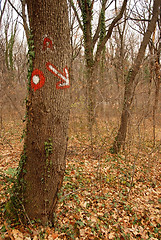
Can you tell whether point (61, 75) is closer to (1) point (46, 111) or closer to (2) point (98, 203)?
(1) point (46, 111)

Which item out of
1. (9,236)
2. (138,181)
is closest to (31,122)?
(9,236)

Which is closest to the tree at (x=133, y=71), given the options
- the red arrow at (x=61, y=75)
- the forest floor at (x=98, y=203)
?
the forest floor at (x=98, y=203)

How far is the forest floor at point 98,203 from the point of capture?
230cm

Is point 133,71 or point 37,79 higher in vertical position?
point 133,71

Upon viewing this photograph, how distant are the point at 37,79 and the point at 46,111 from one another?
0.43 metres

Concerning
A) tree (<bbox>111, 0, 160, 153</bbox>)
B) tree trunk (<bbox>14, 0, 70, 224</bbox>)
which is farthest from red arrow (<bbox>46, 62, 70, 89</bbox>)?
tree (<bbox>111, 0, 160, 153</bbox>)

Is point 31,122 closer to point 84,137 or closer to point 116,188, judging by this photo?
point 116,188

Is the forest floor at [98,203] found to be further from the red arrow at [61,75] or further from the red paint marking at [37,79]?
the red arrow at [61,75]

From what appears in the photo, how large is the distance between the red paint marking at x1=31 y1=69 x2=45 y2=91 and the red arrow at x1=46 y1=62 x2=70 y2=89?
5.3 inches

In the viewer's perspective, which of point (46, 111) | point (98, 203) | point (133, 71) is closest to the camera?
point (46, 111)

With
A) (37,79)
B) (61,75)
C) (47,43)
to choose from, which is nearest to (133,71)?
(61,75)

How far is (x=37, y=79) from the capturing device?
6.00 feet

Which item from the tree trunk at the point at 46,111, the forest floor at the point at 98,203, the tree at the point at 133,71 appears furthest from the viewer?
the tree at the point at 133,71

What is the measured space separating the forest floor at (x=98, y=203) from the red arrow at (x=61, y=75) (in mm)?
1658
